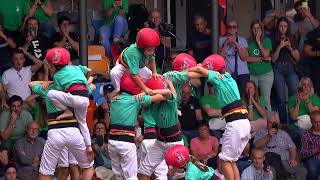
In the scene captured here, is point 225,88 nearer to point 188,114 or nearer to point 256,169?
point 256,169

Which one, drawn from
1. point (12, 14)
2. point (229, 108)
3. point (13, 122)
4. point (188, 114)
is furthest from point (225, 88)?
point (12, 14)

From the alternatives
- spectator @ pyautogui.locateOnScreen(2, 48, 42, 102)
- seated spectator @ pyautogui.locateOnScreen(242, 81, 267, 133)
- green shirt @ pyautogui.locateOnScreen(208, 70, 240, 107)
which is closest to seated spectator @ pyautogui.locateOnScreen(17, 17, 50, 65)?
spectator @ pyautogui.locateOnScreen(2, 48, 42, 102)


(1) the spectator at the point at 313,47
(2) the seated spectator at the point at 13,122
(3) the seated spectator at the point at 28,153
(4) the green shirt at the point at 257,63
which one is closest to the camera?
(3) the seated spectator at the point at 28,153

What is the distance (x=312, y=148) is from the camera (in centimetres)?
1956

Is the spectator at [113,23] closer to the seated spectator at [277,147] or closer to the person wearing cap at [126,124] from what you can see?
the seated spectator at [277,147]

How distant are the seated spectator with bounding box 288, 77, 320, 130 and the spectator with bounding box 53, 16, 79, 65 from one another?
12.0 feet

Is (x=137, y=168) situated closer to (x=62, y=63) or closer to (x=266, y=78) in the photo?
(x=62, y=63)

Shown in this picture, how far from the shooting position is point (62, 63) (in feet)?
53.6

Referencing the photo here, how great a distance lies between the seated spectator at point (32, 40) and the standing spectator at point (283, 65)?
4.01 meters

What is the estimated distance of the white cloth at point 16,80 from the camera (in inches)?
773

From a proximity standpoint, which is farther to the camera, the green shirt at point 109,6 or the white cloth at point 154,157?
the green shirt at point 109,6

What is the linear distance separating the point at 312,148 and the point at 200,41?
281 centimetres

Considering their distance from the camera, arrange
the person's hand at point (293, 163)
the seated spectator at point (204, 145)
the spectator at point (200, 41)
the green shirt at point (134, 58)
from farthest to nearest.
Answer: the spectator at point (200, 41) → the person's hand at point (293, 163) → the seated spectator at point (204, 145) → the green shirt at point (134, 58)

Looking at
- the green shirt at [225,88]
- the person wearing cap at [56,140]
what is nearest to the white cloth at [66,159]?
the person wearing cap at [56,140]
